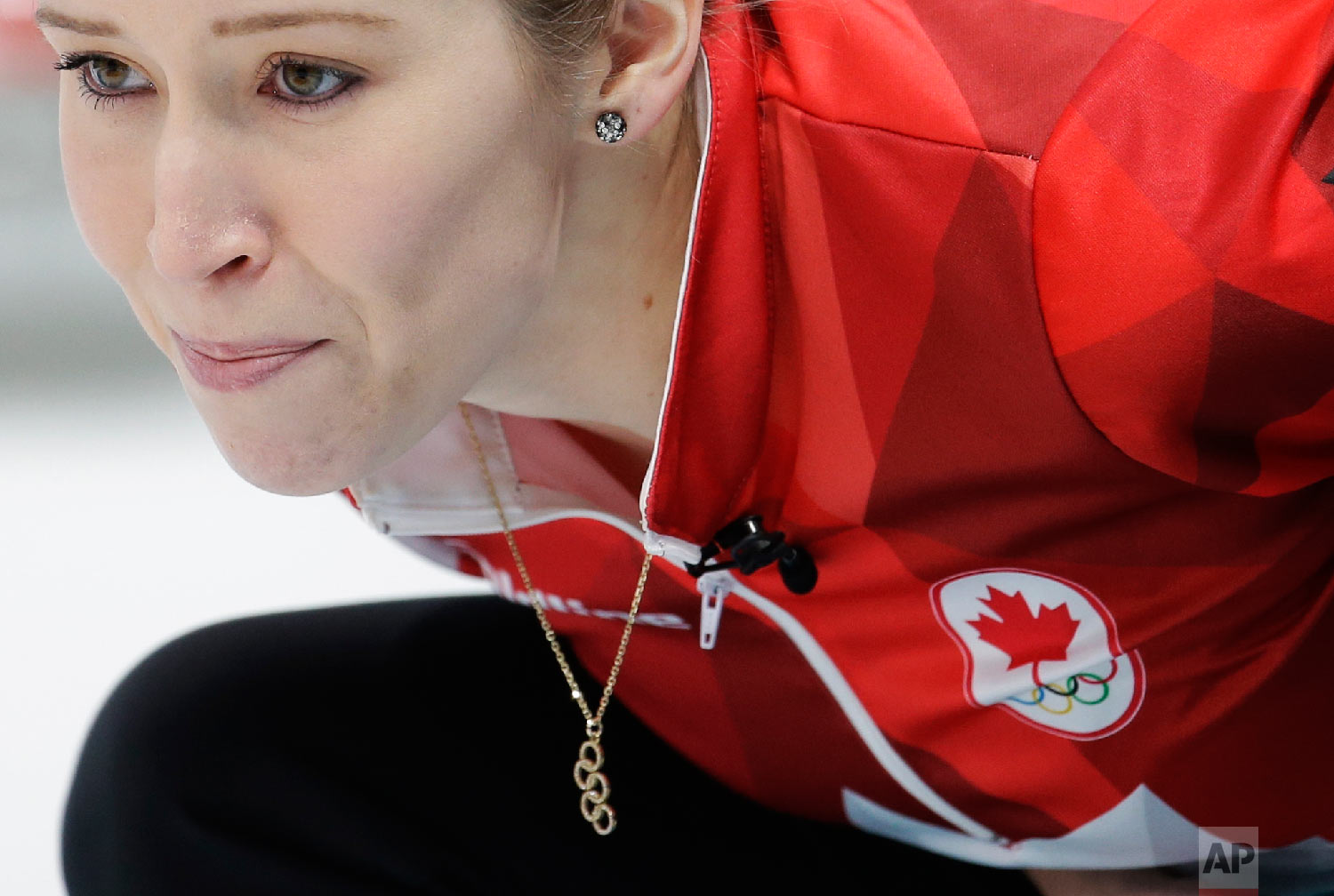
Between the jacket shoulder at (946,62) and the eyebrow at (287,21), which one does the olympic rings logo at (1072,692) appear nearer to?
the jacket shoulder at (946,62)

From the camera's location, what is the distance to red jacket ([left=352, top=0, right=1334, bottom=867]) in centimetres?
61

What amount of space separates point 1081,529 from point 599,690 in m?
0.40

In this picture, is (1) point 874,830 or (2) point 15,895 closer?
(1) point 874,830

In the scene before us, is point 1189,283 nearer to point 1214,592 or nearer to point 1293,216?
point 1293,216

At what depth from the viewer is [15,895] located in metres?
1.21

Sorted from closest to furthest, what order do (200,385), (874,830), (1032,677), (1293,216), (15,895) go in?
1. (1293,216)
2. (200,385)
3. (1032,677)
4. (874,830)
5. (15,895)

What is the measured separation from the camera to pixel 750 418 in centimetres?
76

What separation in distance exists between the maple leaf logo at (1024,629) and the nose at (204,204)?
41cm

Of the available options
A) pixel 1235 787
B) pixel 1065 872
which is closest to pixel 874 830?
pixel 1065 872

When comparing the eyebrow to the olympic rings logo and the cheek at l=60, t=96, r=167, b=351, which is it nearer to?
the cheek at l=60, t=96, r=167, b=351

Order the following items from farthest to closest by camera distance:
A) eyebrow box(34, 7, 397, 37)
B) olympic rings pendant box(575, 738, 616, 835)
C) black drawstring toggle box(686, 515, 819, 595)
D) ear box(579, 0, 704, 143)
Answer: olympic rings pendant box(575, 738, 616, 835)
black drawstring toggle box(686, 515, 819, 595)
ear box(579, 0, 704, 143)
eyebrow box(34, 7, 397, 37)

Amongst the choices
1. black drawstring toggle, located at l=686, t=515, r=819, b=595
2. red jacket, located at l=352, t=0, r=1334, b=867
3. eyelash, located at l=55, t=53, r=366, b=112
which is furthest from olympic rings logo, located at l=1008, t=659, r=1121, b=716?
eyelash, located at l=55, t=53, r=366, b=112

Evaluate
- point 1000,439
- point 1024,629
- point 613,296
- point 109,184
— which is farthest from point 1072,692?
point 109,184

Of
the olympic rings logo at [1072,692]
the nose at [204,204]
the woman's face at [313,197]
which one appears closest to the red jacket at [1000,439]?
the olympic rings logo at [1072,692]
